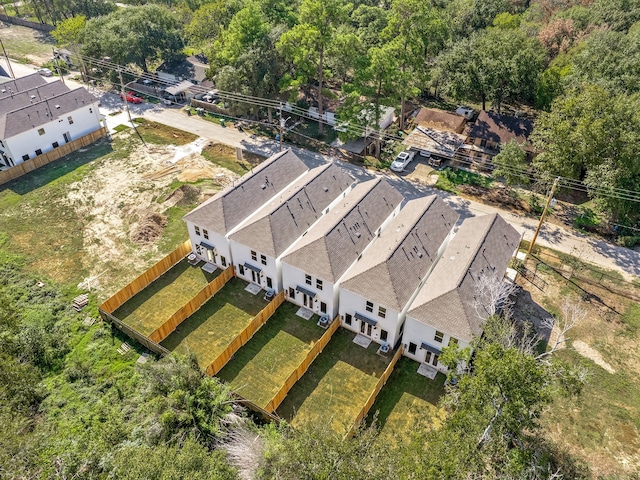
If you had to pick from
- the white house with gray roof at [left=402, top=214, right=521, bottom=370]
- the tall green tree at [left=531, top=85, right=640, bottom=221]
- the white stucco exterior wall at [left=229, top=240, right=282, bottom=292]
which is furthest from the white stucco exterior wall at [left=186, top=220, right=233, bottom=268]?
the tall green tree at [left=531, top=85, right=640, bottom=221]

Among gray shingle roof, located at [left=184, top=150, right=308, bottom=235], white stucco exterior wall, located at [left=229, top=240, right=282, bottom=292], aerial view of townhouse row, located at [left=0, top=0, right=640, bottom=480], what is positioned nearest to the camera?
aerial view of townhouse row, located at [left=0, top=0, right=640, bottom=480]

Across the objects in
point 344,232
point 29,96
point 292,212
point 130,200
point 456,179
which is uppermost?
point 29,96

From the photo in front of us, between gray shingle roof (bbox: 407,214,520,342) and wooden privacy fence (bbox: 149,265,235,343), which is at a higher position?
gray shingle roof (bbox: 407,214,520,342)

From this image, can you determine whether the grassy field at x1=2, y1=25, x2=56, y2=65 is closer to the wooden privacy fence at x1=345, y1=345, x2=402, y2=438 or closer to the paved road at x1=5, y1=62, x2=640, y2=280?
the paved road at x1=5, y1=62, x2=640, y2=280

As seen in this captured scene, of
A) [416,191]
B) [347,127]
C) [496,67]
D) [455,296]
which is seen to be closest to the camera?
[455,296]

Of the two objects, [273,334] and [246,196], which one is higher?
[246,196]

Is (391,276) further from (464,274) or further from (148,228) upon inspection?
(148,228)

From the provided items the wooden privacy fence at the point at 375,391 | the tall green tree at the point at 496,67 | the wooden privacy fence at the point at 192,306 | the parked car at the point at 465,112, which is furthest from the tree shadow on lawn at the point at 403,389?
the parked car at the point at 465,112

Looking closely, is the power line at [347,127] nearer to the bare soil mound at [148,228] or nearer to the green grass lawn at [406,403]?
the bare soil mound at [148,228]

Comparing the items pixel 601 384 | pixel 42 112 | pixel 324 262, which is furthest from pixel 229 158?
pixel 601 384
